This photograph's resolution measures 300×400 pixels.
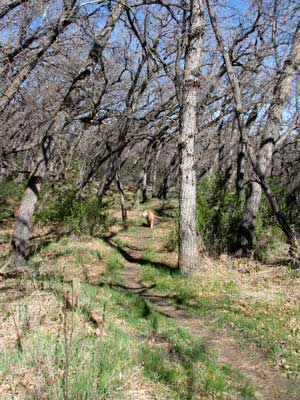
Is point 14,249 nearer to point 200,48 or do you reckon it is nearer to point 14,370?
point 14,370

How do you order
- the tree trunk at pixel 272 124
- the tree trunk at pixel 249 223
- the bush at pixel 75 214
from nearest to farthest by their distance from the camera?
the tree trunk at pixel 272 124 < the tree trunk at pixel 249 223 < the bush at pixel 75 214

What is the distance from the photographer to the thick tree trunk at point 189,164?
854 cm

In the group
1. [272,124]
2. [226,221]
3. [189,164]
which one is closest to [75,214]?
[226,221]

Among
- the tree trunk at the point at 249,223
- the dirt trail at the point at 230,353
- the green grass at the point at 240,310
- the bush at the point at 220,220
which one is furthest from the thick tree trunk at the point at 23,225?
the tree trunk at the point at 249,223

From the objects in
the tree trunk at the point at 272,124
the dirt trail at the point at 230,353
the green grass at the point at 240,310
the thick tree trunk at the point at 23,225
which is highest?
the tree trunk at the point at 272,124

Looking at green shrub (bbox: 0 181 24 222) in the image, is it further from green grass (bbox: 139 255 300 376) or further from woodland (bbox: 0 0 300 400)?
green grass (bbox: 139 255 300 376)

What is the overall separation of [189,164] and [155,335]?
4268 mm

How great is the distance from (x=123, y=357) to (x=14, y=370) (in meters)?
1.13

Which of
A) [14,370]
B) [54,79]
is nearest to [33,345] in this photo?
[14,370]

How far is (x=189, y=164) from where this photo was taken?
8594 mm

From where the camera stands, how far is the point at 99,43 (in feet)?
29.5

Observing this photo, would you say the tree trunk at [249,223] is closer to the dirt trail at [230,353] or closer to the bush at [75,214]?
the dirt trail at [230,353]

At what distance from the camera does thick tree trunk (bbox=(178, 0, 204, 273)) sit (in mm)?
8539

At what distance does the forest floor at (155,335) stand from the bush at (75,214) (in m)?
3.22
